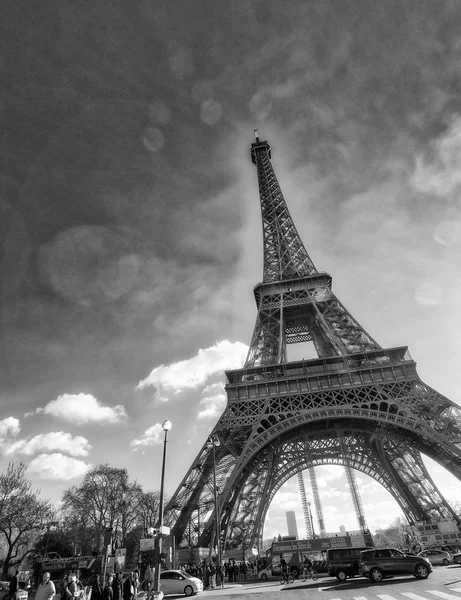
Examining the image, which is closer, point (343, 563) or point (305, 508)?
point (343, 563)

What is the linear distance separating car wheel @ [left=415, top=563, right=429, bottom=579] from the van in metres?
6.07

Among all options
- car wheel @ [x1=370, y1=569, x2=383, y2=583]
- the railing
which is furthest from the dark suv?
the railing

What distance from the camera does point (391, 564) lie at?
62.6ft

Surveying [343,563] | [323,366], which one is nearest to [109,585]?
[343,563]

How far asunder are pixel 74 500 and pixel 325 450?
120ft

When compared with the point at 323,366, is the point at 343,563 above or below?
below

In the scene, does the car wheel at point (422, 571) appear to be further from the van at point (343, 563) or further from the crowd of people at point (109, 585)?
the crowd of people at point (109, 585)

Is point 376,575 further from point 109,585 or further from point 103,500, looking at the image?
point 103,500

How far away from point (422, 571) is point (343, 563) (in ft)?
21.8

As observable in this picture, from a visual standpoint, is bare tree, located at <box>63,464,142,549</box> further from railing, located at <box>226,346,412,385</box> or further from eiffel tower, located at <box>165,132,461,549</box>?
railing, located at <box>226,346,412,385</box>

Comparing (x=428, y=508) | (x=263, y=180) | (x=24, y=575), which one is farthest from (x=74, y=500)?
(x=263, y=180)

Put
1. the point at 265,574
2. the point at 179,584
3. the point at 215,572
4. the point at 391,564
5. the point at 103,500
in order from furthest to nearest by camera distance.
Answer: the point at 103,500 < the point at 265,574 < the point at 215,572 < the point at 179,584 < the point at 391,564

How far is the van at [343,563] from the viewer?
75.9ft

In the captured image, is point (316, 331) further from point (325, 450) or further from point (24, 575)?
point (24, 575)
